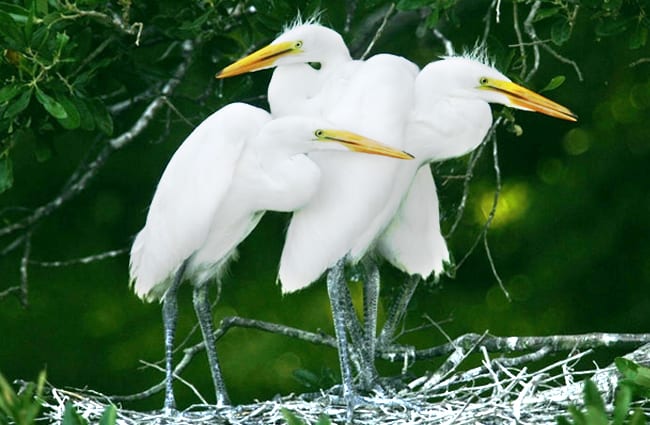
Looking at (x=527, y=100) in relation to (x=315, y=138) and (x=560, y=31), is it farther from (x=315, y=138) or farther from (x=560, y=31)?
(x=315, y=138)

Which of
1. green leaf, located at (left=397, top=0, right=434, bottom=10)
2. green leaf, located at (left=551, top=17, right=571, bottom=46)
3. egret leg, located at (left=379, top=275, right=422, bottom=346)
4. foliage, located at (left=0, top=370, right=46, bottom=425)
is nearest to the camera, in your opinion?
foliage, located at (left=0, top=370, right=46, bottom=425)

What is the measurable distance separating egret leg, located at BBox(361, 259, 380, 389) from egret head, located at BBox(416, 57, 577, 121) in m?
0.47

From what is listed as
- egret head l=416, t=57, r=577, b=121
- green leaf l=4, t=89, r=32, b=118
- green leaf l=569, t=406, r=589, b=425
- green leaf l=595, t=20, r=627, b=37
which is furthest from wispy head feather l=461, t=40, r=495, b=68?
green leaf l=569, t=406, r=589, b=425

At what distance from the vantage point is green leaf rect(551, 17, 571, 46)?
11.2 feet

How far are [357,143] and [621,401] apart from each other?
2.68 feet

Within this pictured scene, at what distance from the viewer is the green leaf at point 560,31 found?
342cm

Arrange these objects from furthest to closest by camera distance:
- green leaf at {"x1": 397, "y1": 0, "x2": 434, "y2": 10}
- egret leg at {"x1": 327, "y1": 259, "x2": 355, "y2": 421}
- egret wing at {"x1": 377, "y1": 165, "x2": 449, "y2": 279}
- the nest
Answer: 1. egret wing at {"x1": 377, "y1": 165, "x2": 449, "y2": 279}
2. green leaf at {"x1": 397, "y1": 0, "x2": 434, "y2": 10}
3. egret leg at {"x1": 327, "y1": 259, "x2": 355, "y2": 421}
4. the nest

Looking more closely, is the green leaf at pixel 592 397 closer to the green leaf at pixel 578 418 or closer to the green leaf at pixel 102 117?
the green leaf at pixel 578 418

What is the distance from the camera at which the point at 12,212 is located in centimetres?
498

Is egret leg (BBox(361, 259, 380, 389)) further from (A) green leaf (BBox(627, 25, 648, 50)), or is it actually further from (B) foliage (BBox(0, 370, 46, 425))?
(B) foliage (BBox(0, 370, 46, 425))

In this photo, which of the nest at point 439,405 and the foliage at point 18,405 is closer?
the foliage at point 18,405

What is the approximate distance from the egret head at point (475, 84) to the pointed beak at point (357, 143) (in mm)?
221

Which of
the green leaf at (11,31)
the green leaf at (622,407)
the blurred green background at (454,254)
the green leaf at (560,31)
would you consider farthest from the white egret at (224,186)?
the blurred green background at (454,254)

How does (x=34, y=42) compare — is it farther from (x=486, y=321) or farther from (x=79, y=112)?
(x=486, y=321)
